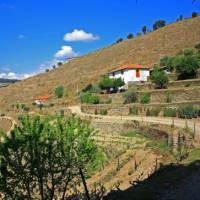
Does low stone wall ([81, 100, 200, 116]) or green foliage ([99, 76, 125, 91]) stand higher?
green foliage ([99, 76, 125, 91])

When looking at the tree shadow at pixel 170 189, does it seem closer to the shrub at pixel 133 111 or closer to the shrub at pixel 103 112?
the shrub at pixel 133 111

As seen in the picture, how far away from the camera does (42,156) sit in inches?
738

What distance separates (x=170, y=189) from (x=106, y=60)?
10328cm

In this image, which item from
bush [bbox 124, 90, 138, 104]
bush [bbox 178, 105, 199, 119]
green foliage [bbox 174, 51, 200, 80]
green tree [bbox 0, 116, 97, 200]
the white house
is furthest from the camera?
the white house

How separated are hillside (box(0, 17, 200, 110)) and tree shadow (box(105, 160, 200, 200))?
73.7 meters

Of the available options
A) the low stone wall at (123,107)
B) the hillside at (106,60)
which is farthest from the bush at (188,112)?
the hillside at (106,60)

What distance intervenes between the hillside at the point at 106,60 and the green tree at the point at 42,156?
69905 mm

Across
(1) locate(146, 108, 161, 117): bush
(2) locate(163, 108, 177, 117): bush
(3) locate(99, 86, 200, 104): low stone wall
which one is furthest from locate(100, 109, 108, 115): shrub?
(2) locate(163, 108, 177, 117): bush

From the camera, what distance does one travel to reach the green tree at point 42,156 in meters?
18.3

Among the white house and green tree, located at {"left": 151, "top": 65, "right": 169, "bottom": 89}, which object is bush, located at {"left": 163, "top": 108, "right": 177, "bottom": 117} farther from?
the white house

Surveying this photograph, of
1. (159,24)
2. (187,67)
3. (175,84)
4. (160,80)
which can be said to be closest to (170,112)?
(160,80)

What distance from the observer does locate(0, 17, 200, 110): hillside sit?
100125 mm

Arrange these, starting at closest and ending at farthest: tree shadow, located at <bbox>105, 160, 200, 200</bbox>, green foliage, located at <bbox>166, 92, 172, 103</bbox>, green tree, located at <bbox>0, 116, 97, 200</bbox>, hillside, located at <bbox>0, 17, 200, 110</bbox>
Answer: tree shadow, located at <bbox>105, 160, 200, 200</bbox> < green tree, located at <bbox>0, 116, 97, 200</bbox> < green foliage, located at <bbox>166, 92, 172, 103</bbox> < hillside, located at <bbox>0, 17, 200, 110</bbox>

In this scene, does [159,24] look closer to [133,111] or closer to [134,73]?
[134,73]
